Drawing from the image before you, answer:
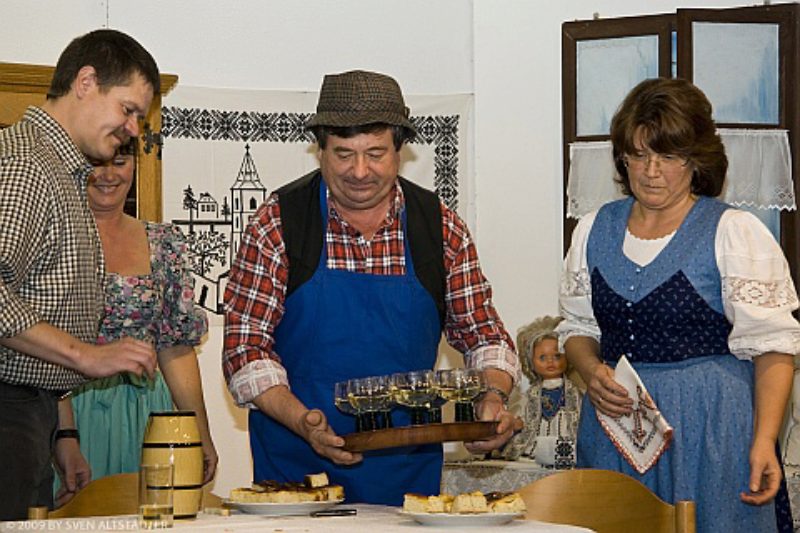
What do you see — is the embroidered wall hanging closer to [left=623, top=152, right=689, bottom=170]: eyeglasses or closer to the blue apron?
the blue apron

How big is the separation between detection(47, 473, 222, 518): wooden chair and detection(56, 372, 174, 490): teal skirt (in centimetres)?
101

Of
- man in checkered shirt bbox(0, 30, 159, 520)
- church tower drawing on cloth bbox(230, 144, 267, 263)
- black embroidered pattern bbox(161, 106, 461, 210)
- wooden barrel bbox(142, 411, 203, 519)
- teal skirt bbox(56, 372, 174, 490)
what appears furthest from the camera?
church tower drawing on cloth bbox(230, 144, 267, 263)

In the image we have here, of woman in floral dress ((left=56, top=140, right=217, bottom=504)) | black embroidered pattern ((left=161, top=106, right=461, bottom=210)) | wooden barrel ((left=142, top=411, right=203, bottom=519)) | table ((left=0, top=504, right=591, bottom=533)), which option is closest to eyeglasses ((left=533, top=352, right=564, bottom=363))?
black embroidered pattern ((left=161, top=106, right=461, bottom=210))

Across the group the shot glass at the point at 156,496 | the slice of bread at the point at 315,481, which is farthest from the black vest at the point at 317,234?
the shot glass at the point at 156,496

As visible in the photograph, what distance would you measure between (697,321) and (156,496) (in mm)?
1340

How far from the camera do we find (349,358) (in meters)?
3.29

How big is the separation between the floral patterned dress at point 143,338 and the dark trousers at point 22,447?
86cm

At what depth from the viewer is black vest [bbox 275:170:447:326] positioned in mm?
3344

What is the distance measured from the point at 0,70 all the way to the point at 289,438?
2.81 metres

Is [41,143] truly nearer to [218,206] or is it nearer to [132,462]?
[132,462]

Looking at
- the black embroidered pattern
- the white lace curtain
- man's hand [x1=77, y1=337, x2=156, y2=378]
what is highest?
the black embroidered pattern

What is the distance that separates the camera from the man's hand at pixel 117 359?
2832 millimetres

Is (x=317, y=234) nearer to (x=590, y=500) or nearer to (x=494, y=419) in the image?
(x=494, y=419)

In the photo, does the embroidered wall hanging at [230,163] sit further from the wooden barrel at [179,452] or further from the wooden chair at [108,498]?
the wooden barrel at [179,452]
